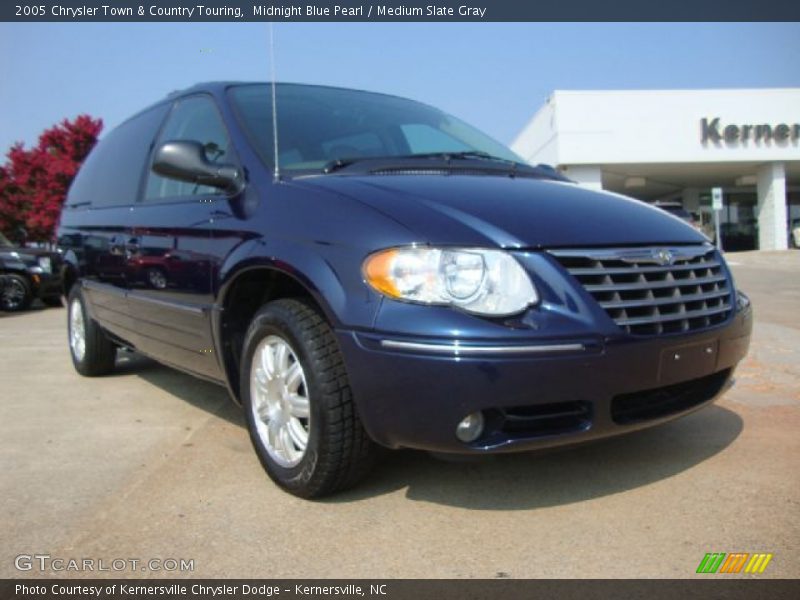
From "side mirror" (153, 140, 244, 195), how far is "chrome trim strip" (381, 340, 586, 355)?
1175 millimetres

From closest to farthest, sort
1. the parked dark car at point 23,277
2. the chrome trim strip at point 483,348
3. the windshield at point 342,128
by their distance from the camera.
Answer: the chrome trim strip at point 483,348, the windshield at point 342,128, the parked dark car at point 23,277

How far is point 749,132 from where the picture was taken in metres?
26.1

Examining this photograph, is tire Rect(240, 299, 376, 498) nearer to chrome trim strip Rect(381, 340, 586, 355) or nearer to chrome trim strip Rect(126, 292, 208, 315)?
chrome trim strip Rect(381, 340, 586, 355)

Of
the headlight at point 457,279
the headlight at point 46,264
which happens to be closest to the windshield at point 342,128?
the headlight at point 457,279

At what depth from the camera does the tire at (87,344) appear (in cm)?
481

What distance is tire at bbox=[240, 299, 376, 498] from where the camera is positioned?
2328mm

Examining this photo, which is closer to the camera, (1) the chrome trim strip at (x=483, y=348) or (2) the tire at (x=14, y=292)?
(1) the chrome trim strip at (x=483, y=348)

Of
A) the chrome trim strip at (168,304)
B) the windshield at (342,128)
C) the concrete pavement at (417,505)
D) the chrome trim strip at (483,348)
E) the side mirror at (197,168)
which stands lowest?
the concrete pavement at (417,505)

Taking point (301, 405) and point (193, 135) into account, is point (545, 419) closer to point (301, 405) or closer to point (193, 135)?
point (301, 405)

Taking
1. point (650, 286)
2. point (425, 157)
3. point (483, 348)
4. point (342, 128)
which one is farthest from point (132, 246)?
point (650, 286)

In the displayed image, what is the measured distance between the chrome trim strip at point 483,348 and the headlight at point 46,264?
11.2 m

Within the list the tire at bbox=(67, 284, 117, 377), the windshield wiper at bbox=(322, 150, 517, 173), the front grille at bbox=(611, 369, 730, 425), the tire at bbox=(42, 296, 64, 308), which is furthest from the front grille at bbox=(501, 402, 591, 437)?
the tire at bbox=(42, 296, 64, 308)

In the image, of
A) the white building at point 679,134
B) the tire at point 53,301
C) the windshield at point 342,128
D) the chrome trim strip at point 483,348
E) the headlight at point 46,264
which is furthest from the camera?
the white building at point 679,134

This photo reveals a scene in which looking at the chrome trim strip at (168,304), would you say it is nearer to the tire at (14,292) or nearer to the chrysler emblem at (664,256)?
the chrysler emblem at (664,256)
